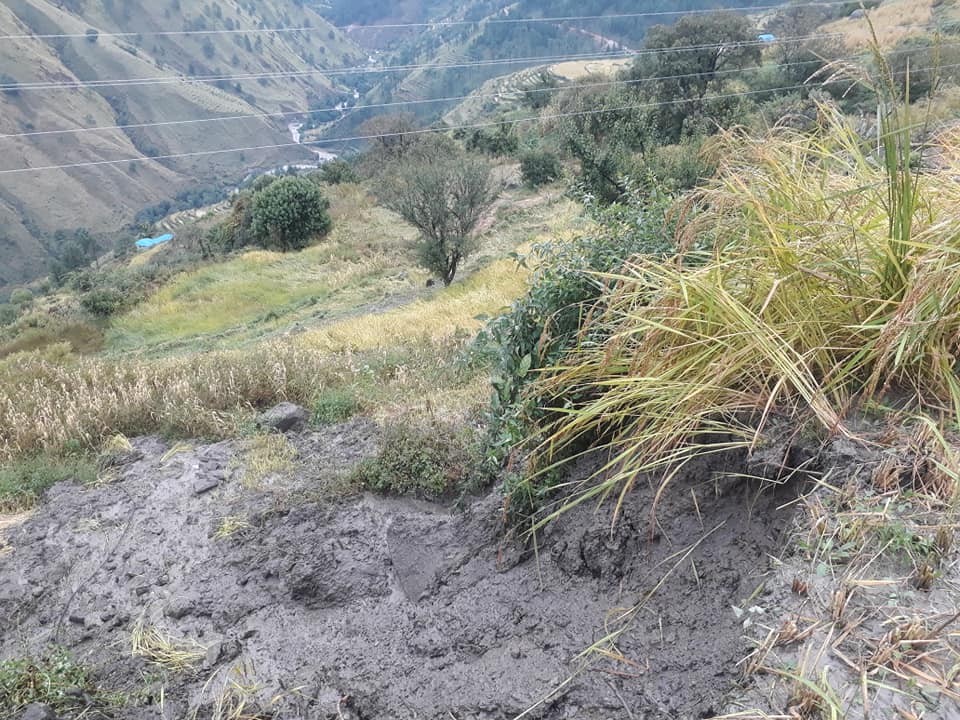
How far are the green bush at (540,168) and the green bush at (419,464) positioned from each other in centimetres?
2699

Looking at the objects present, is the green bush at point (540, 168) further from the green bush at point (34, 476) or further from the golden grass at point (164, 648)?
the golden grass at point (164, 648)

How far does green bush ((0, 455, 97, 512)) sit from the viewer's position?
4.54 metres

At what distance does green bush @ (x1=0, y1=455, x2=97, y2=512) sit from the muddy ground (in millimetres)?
359

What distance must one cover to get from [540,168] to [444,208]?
1133 cm

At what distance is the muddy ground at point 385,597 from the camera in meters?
2.03

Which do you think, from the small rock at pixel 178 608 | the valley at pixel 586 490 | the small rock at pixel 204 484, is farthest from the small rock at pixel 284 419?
the small rock at pixel 178 608

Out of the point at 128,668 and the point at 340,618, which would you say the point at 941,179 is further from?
the point at 128,668

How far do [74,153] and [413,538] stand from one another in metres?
149

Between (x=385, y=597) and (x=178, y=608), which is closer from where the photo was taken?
(x=385, y=597)

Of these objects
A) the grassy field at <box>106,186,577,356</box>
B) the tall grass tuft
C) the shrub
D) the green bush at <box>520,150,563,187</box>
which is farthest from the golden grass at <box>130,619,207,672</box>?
the shrub

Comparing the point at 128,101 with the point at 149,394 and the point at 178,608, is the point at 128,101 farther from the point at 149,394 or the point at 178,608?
the point at 178,608

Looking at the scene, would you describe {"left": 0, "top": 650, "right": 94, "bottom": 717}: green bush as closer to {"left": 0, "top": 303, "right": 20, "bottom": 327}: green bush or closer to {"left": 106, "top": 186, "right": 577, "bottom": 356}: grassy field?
{"left": 106, "top": 186, "right": 577, "bottom": 356}: grassy field

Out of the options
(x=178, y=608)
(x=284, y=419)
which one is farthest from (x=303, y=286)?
(x=178, y=608)

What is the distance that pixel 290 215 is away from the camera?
29.5 m
